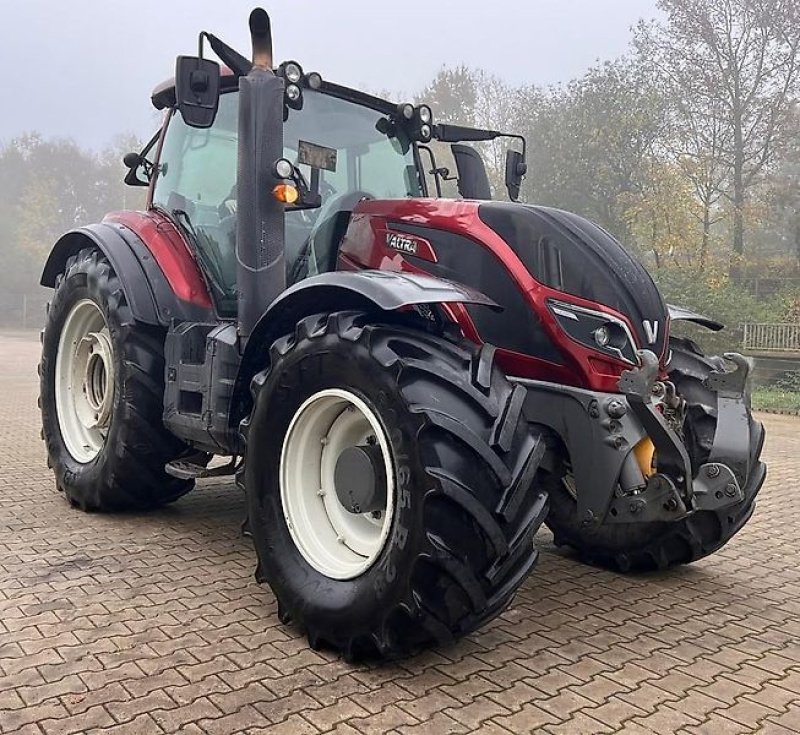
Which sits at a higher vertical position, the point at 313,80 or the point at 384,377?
the point at 313,80

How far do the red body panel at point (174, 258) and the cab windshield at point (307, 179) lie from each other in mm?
79

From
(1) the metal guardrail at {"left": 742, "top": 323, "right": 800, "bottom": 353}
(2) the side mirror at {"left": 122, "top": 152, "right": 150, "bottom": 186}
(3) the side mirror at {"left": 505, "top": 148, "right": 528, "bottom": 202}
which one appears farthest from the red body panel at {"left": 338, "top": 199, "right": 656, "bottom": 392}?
(1) the metal guardrail at {"left": 742, "top": 323, "right": 800, "bottom": 353}

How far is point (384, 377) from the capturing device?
2777mm

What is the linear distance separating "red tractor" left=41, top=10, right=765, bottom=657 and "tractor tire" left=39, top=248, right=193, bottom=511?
0.06 ft

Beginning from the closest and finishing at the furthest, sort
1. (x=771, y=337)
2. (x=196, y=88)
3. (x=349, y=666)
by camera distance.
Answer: (x=349, y=666), (x=196, y=88), (x=771, y=337)

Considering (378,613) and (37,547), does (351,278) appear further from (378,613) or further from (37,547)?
(37,547)

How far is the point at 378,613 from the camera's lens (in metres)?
2.73

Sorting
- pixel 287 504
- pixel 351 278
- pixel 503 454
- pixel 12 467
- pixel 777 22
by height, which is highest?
pixel 777 22

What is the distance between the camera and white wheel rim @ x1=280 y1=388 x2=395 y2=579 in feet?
10.3

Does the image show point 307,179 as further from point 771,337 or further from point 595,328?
point 771,337

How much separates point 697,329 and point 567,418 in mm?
14400

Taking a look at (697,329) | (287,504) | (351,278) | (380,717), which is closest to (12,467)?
(287,504)

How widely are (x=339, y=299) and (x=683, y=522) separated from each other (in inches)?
73.9

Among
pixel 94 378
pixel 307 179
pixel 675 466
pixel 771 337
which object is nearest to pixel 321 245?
pixel 307 179
